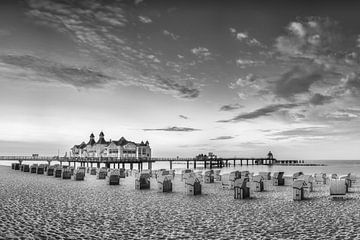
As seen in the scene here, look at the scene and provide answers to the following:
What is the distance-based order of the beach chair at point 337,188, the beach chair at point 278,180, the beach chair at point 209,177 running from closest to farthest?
1. the beach chair at point 337,188
2. the beach chair at point 278,180
3. the beach chair at point 209,177

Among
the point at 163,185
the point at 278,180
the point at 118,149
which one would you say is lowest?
the point at 278,180

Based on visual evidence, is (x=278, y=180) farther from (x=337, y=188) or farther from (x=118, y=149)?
(x=118, y=149)

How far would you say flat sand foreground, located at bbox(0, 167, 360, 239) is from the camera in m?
8.54

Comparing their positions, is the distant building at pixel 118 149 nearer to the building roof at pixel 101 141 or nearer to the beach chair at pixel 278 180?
the building roof at pixel 101 141

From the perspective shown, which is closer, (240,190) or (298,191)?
(298,191)

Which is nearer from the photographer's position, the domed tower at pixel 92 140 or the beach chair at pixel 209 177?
the beach chair at pixel 209 177

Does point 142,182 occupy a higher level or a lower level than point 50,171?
higher

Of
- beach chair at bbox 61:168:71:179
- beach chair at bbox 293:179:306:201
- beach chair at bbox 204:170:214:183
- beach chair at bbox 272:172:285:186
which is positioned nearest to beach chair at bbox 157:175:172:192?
beach chair at bbox 204:170:214:183

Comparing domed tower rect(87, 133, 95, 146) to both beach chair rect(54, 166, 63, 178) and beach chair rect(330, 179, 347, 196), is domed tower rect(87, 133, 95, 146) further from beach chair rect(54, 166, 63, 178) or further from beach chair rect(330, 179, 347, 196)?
beach chair rect(330, 179, 347, 196)

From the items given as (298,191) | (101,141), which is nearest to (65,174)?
(298,191)

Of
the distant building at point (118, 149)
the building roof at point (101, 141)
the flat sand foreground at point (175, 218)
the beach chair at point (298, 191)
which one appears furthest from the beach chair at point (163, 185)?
the building roof at point (101, 141)

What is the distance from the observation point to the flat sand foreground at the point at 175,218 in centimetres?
854

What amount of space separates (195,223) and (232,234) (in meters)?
1.66

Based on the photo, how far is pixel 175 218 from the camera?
10711 mm
